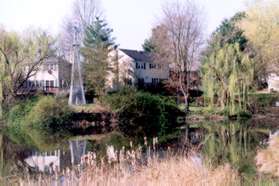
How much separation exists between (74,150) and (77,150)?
0.50ft

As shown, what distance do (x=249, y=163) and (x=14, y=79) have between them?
26.4 m

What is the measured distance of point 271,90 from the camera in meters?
51.1

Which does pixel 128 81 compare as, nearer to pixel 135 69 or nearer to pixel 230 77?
pixel 135 69

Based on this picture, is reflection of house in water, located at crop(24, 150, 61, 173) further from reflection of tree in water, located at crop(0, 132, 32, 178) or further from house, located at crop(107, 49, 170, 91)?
house, located at crop(107, 49, 170, 91)

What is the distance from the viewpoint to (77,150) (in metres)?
22.1

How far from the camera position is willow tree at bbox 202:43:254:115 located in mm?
37406

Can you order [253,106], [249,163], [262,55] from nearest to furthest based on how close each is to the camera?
[249,163], [262,55], [253,106]

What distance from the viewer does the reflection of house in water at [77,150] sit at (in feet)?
60.7

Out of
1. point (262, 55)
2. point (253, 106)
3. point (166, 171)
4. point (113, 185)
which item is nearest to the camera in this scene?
point (113, 185)

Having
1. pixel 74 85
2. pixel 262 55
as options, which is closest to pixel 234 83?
pixel 262 55

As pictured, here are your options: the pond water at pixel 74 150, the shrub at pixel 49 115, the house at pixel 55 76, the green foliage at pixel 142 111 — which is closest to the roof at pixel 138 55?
the house at pixel 55 76

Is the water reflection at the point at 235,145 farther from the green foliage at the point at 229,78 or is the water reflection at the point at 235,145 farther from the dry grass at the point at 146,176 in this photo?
the green foliage at the point at 229,78

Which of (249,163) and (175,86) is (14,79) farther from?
(249,163)

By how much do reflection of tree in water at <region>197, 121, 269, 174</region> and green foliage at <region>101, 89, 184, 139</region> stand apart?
17.2ft
